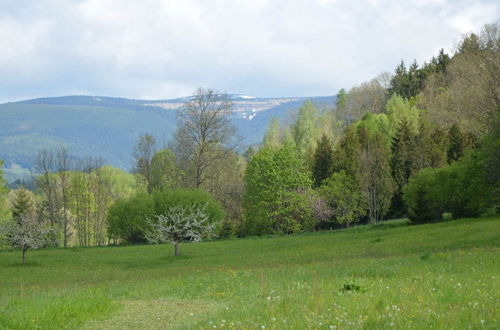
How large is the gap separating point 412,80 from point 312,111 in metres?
31.9

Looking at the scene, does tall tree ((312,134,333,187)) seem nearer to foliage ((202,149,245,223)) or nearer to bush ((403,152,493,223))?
foliage ((202,149,245,223))

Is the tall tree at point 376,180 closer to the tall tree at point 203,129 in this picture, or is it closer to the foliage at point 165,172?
the tall tree at point 203,129

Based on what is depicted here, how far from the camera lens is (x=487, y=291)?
1190cm

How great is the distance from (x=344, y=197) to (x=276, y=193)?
31.7ft

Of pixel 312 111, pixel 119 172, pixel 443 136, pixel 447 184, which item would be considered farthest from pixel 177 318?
pixel 119 172

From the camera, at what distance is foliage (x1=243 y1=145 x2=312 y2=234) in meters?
72.8

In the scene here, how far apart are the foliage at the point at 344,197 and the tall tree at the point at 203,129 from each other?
16.5 metres

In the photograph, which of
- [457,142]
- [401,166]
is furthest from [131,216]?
[457,142]

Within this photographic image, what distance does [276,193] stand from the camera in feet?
239

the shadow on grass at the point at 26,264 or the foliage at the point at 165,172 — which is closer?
the shadow on grass at the point at 26,264

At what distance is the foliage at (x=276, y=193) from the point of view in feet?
239

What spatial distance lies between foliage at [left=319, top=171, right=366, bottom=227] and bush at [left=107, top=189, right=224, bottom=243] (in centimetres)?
1584

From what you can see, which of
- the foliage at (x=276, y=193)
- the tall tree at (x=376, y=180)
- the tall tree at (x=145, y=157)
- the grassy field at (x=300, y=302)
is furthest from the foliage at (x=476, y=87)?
the tall tree at (x=145, y=157)

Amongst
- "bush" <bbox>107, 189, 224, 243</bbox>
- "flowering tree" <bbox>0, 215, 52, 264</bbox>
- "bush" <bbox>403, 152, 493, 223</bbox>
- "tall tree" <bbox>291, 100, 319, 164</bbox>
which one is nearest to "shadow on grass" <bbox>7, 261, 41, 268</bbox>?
"flowering tree" <bbox>0, 215, 52, 264</bbox>
